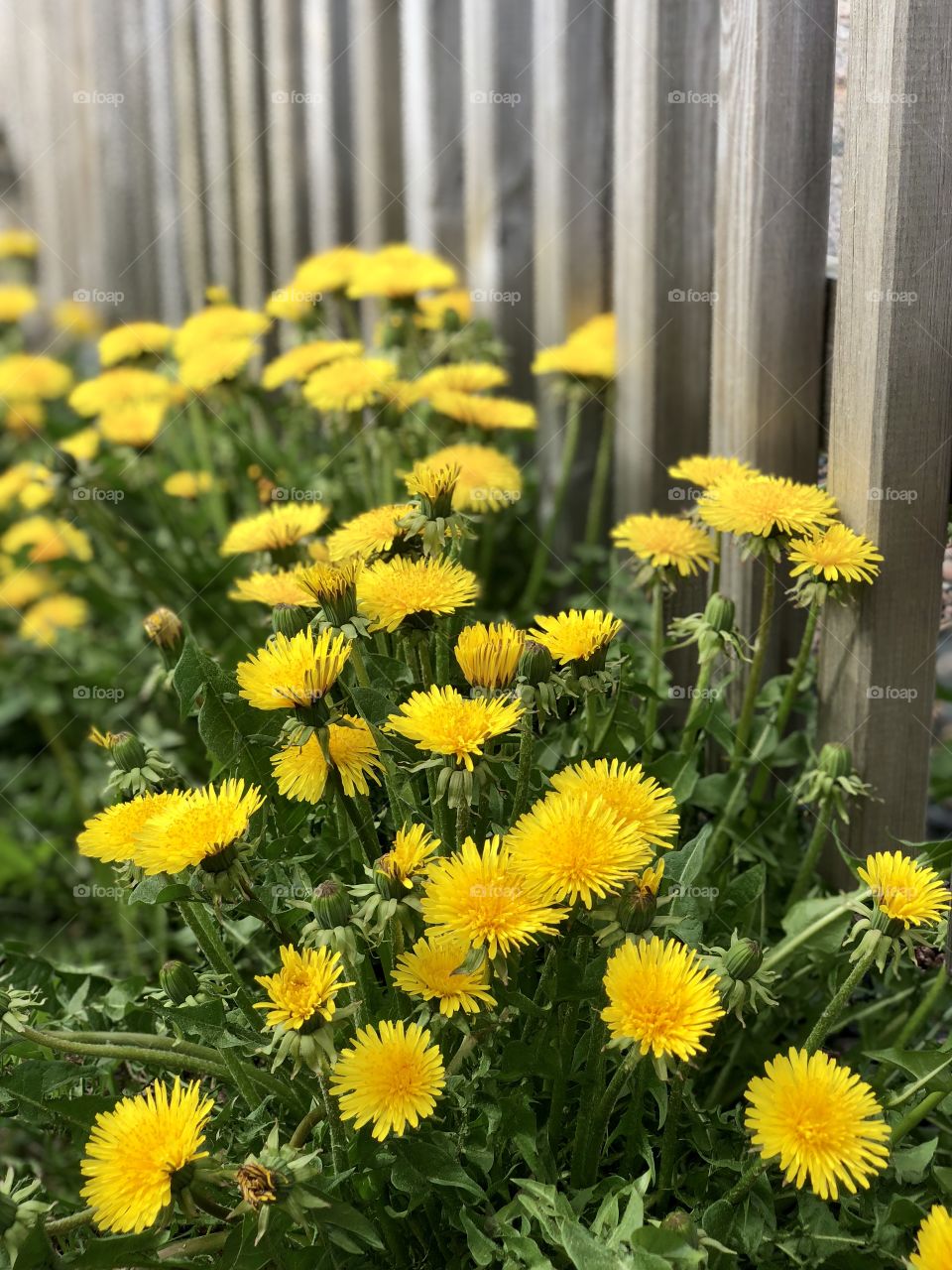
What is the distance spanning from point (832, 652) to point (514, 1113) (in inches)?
32.2

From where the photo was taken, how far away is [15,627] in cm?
378

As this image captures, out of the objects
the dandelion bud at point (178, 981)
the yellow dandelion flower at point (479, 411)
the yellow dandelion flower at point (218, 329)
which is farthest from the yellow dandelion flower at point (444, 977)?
the yellow dandelion flower at point (218, 329)

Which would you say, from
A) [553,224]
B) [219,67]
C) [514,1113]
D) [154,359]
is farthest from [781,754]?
[219,67]

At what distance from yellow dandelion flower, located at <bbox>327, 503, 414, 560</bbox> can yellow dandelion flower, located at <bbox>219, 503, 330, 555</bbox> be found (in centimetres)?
21

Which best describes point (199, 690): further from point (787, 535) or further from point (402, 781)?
point (787, 535)

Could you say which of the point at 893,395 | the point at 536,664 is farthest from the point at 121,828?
the point at 893,395

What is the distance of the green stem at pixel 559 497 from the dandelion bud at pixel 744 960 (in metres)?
1.33

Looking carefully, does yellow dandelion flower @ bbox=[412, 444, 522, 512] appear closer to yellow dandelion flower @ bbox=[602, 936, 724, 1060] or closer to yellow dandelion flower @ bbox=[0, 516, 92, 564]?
yellow dandelion flower @ bbox=[602, 936, 724, 1060]

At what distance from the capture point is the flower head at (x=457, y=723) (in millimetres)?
1223

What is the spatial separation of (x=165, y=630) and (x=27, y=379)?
2384 millimetres

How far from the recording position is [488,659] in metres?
1.29

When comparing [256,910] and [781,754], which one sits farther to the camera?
[781,754]

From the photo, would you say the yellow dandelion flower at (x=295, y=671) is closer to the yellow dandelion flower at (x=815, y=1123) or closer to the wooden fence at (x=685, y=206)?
the yellow dandelion flower at (x=815, y=1123)

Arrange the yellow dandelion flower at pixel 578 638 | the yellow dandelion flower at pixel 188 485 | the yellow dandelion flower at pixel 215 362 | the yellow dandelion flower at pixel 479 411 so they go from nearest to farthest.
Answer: the yellow dandelion flower at pixel 578 638 → the yellow dandelion flower at pixel 479 411 → the yellow dandelion flower at pixel 215 362 → the yellow dandelion flower at pixel 188 485
